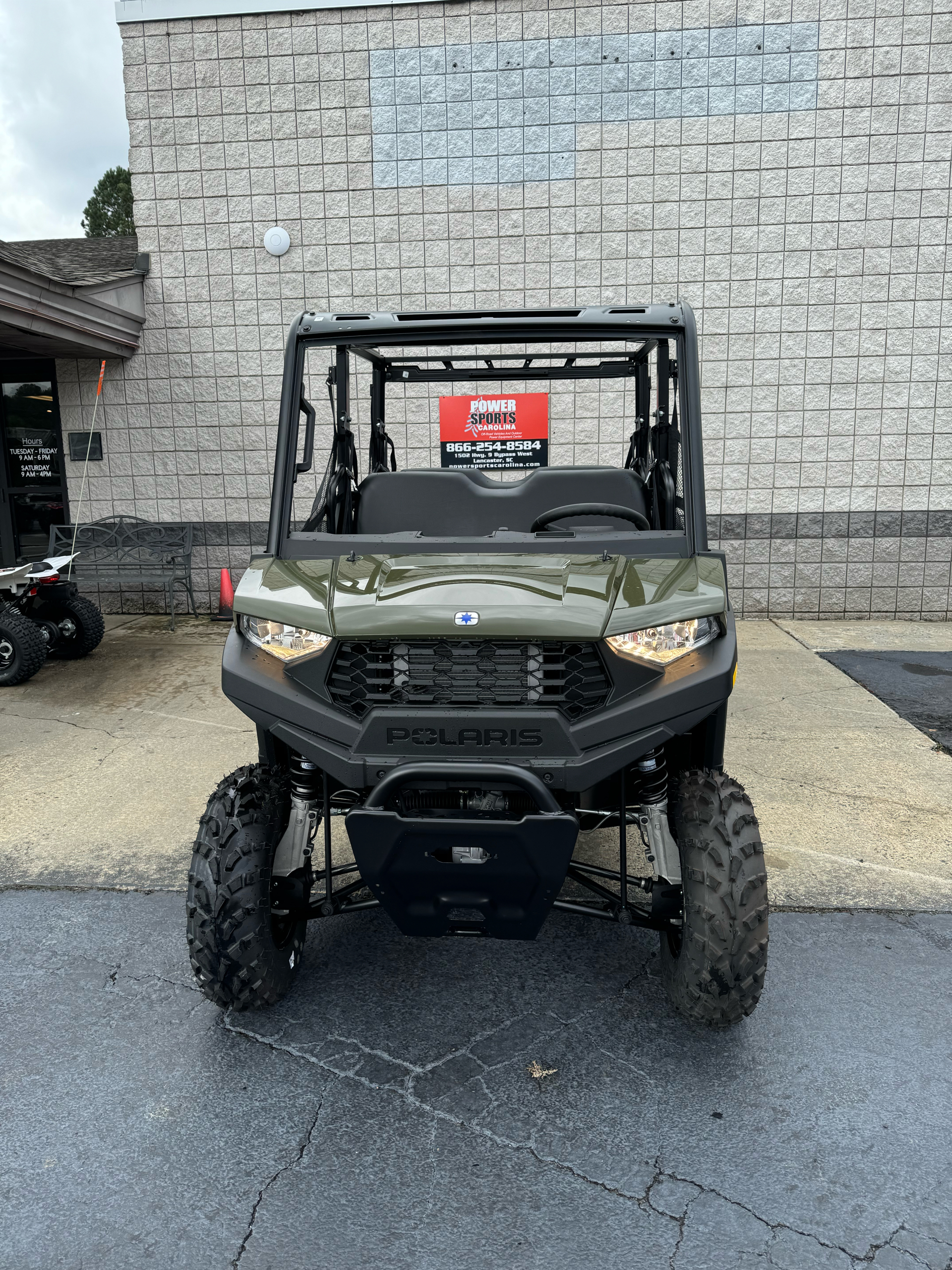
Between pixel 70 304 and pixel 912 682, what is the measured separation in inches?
297

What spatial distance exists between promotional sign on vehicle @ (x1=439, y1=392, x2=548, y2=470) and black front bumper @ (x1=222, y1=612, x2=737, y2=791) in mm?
6423

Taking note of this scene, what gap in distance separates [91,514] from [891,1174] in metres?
9.06

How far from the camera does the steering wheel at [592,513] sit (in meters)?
3.00

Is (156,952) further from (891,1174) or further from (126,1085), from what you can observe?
(891,1174)

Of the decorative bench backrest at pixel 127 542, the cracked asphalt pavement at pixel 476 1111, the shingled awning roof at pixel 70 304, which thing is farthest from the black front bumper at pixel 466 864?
the decorative bench backrest at pixel 127 542

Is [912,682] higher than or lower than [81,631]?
lower

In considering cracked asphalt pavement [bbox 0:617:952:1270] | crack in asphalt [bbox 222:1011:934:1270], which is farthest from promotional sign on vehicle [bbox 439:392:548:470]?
crack in asphalt [bbox 222:1011:934:1270]

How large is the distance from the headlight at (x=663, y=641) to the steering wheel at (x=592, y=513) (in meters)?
0.65

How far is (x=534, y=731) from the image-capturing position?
7.59 ft

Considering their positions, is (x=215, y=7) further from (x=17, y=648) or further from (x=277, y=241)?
(x=17, y=648)

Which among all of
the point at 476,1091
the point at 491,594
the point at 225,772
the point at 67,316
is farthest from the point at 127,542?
the point at 476,1091

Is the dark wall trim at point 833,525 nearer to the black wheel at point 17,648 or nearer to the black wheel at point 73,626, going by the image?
the black wheel at point 73,626

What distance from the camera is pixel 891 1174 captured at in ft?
7.04

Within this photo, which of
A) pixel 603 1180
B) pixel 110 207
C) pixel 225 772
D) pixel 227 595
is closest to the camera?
pixel 603 1180
